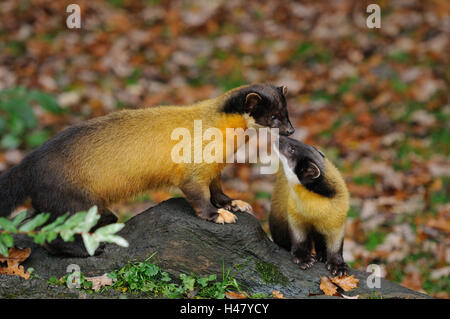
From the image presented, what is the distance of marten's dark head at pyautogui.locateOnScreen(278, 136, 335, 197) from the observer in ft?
22.8

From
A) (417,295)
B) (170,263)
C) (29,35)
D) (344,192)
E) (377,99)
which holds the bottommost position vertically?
(417,295)

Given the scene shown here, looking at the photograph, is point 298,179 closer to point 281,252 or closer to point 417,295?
point 281,252

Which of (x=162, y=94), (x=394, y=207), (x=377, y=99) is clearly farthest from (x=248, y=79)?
(x=394, y=207)

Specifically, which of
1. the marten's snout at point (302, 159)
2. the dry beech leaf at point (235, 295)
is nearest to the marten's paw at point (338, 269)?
the marten's snout at point (302, 159)

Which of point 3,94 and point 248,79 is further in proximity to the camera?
point 248,79

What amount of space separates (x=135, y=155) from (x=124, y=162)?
16cm

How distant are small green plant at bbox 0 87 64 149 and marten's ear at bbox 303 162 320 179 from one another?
7636mm

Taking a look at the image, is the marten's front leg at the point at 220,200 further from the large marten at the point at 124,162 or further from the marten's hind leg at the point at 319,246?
the marten's hind leg at the point at 319,246

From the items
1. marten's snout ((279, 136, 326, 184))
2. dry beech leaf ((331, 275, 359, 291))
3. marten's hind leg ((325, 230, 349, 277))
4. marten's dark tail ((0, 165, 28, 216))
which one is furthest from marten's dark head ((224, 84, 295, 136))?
marten's dark tail ((0, 165, 28, 216))

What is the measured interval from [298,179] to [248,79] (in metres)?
8.91

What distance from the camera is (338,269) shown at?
7.04m

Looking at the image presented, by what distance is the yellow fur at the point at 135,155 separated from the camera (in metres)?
6.66

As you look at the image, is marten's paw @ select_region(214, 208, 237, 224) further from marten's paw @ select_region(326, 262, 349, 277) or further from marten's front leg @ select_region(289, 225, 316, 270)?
marten's paw @ select_region(326, 262, 349, 277)
